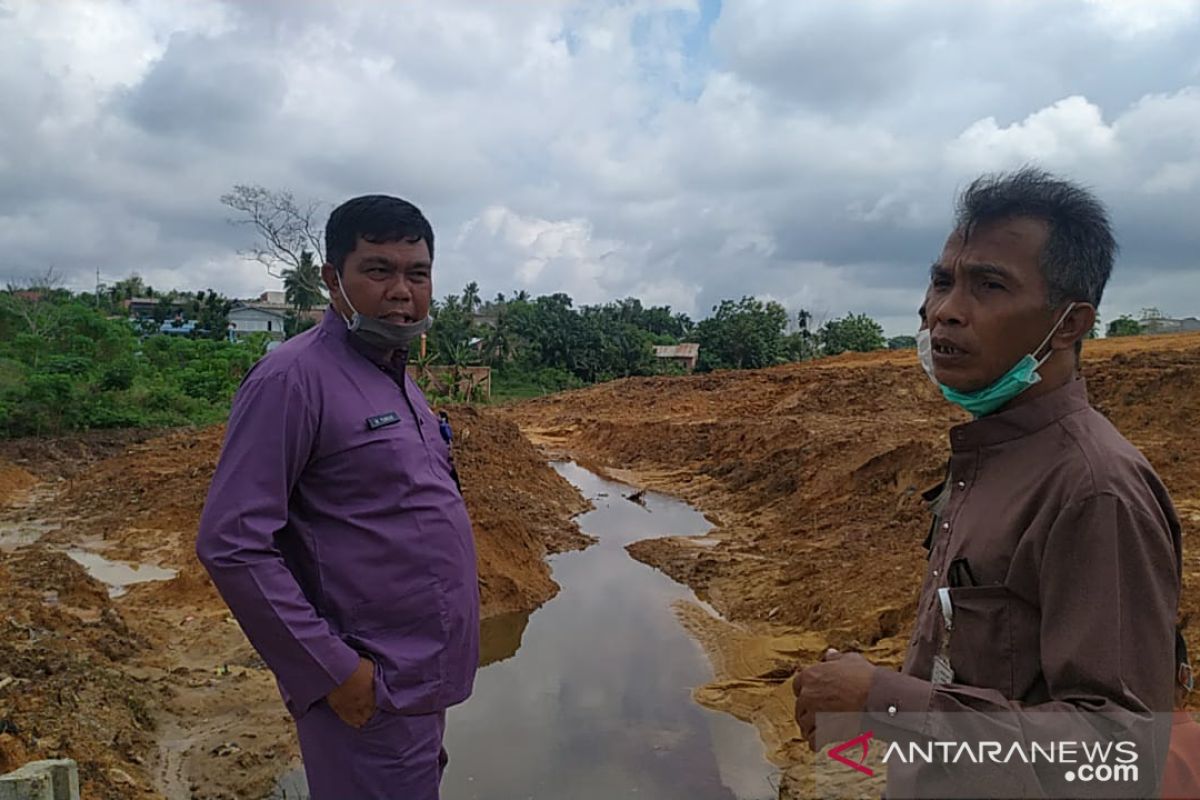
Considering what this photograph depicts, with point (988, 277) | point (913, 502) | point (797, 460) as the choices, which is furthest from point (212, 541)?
point (797, 460)

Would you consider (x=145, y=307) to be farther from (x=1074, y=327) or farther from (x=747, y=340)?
(x=1074, y=327)

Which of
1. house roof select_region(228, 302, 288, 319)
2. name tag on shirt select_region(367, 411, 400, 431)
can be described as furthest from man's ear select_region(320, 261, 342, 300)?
house roof select_region(228, 302, 288, 319)

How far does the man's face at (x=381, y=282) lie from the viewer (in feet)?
6.41

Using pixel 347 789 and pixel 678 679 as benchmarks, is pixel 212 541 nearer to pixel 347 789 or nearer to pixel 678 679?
pixel 347 789

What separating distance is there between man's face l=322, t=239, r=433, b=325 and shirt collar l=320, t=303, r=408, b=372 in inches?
1.0

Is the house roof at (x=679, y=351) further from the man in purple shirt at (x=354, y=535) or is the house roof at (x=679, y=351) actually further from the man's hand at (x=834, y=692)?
the man's hand at (x=834, y=692)

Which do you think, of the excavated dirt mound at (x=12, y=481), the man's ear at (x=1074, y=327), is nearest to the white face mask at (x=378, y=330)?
the man's ear at (x=1074, y=327)

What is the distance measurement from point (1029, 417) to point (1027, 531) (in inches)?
7.8

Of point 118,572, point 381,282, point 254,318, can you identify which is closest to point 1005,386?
point 381,282

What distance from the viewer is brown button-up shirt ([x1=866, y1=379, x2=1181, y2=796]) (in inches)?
40.4

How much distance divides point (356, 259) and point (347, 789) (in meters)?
1.20

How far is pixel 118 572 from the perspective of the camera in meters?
8.73

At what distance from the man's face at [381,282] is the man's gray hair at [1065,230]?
1.25 metres

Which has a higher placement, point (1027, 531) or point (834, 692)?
point (1027, 531)
